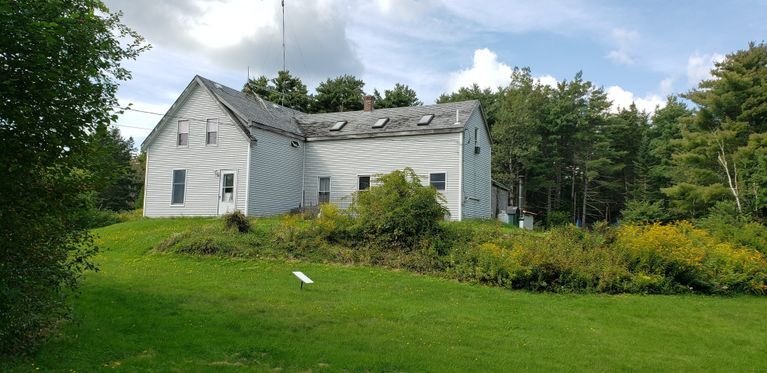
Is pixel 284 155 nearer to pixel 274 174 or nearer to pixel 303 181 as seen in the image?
pixel 274 174

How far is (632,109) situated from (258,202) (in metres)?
43.7

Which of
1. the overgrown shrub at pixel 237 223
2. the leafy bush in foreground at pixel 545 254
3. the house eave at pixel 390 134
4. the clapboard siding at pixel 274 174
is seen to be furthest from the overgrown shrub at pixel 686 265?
the clapboard siding at pixel 274 174

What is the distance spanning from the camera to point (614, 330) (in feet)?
32.0

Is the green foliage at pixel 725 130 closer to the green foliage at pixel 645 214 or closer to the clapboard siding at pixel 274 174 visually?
the green foliage at pixel 645 214

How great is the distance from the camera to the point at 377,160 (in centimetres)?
2539

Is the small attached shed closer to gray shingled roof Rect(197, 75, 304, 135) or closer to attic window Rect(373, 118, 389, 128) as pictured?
attic window Rect(373, 118, 389, 128)

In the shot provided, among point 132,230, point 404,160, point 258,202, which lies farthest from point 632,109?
point 132,230

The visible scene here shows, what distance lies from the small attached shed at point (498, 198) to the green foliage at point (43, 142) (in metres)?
25.3

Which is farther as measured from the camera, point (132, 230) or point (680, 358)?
point (132, 230)

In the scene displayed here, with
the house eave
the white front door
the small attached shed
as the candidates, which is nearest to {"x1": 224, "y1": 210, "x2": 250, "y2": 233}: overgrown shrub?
the white front door

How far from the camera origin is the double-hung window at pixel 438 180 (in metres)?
24.2

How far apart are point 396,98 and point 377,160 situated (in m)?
24.1

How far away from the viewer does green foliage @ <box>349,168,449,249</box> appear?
16.4 m

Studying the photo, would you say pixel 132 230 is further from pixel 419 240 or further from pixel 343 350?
pixel 343 350
